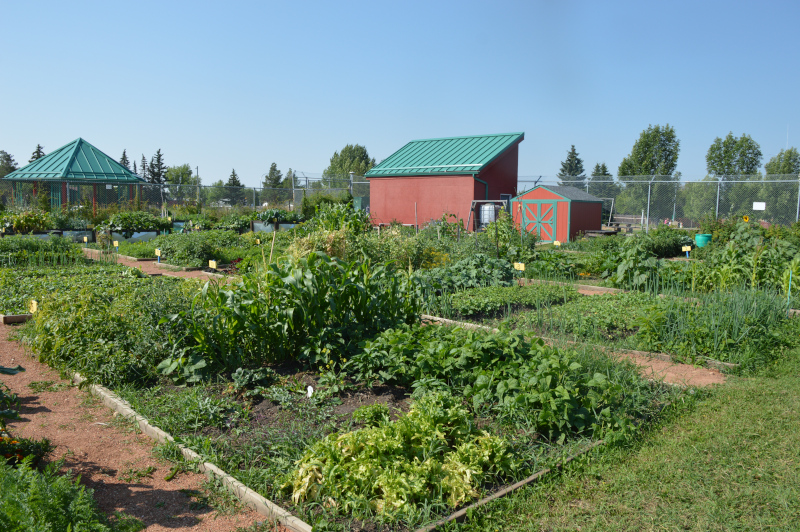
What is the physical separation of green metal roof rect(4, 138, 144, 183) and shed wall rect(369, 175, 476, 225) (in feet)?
35.3

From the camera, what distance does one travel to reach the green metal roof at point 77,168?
22125mm

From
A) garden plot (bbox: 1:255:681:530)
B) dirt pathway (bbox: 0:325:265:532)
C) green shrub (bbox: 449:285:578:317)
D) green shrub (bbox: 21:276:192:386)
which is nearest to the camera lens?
dirt pathway (bbox: 0:325:265:532)

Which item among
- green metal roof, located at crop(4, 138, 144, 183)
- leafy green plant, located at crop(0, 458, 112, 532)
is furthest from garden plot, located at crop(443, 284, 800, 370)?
green metal roof, located at crop(4, 138, 144, 183)

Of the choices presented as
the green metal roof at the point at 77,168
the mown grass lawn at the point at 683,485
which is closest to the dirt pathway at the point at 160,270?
the mown grass lawn at the point at 683,485

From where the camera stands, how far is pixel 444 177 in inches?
906

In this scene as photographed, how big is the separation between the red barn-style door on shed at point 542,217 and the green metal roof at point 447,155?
111 inches

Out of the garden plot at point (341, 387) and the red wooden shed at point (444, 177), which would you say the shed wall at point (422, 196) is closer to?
the red wooden shed at point (444, 177)

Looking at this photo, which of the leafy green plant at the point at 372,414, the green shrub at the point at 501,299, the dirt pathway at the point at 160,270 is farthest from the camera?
the dirt pathway at the point at 160,270

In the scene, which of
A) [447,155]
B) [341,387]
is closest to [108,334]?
[341,387]

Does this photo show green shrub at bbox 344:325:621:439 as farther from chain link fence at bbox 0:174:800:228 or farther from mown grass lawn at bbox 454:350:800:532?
chain link fence at bbox 0:174:800:228

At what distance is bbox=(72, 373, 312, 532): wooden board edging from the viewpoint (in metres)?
2.76

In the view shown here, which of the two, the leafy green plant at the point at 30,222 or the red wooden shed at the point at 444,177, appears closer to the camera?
the leafy green plant at the point at 30,222

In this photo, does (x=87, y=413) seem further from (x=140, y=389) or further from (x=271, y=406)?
(x=271, y=406)

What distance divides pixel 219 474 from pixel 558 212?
717 inches
